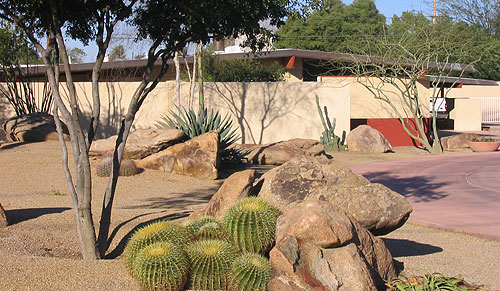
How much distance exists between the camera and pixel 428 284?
5695 millimetres

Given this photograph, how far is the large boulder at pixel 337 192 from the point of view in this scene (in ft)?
21.9

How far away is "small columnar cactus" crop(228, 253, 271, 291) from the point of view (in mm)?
5410

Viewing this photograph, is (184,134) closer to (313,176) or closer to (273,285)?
(313,176)

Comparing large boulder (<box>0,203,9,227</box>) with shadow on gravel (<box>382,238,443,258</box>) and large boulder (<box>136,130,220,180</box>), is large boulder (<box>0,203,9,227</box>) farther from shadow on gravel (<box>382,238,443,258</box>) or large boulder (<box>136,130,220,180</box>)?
large boulder (<box>136,130,220,180</box>)

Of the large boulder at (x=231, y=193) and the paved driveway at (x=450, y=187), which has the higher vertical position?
the large boulder at (x=231, y=193)

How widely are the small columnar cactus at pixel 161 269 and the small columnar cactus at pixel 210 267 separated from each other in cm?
11

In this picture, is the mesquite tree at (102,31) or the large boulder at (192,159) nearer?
the mesquite tree at (102,31)

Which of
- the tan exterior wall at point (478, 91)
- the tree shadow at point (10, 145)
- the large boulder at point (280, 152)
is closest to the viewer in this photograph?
the tree shadow at point (10, 145)

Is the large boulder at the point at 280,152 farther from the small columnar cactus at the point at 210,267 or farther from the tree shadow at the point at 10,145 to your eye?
the small columnar cactus at the point at 210,267

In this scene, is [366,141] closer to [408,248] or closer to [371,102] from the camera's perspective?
[371,102]

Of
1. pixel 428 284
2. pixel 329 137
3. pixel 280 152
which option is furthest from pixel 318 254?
pixel 329 137

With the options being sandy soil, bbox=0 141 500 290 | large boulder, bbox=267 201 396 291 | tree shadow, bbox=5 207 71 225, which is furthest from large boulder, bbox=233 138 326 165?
large boulder, bbox=267 201 396 291

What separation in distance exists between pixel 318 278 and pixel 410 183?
10.9 m

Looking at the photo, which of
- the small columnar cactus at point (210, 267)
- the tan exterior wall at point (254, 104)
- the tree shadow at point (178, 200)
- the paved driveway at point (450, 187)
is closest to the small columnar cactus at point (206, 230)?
the small columnar cactus at point (210, 267)
